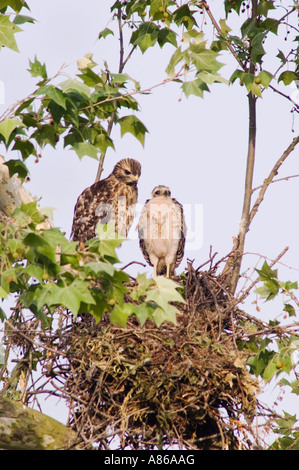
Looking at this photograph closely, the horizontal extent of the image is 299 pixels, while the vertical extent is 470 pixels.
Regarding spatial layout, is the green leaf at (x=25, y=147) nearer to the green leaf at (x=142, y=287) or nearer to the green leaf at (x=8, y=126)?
the green leaf at (x=8, y=126)

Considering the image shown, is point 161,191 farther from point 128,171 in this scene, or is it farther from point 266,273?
point 266,273

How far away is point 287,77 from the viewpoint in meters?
7.55

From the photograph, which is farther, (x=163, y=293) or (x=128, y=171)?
(x=128, y=171)

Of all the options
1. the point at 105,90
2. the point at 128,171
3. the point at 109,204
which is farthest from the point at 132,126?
the point at 128,171

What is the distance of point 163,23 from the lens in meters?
7.28

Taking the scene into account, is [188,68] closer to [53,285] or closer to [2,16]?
[2,16]

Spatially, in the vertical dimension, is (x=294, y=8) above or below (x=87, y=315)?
above

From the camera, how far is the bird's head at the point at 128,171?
9062 millimetres

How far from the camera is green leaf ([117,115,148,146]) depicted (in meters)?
5.83

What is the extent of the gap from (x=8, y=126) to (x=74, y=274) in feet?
4.23

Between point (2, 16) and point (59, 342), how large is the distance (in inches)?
118

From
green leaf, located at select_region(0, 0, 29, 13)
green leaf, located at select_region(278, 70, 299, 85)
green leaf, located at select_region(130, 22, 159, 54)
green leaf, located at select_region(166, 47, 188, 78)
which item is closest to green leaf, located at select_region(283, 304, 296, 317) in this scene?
green leaf, located at select_region(166, 47, 188, 78)

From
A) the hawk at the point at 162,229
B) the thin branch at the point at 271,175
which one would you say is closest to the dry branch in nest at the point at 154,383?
the thin branch at the point at 271,175
